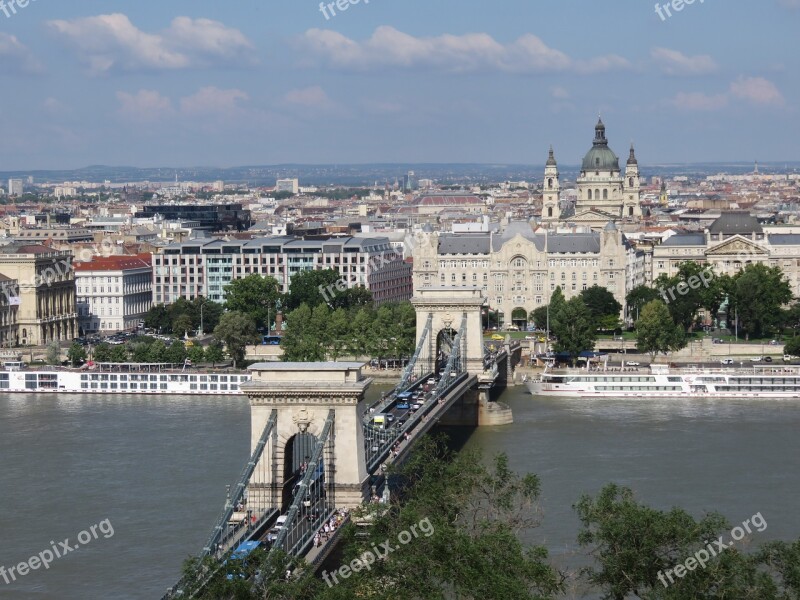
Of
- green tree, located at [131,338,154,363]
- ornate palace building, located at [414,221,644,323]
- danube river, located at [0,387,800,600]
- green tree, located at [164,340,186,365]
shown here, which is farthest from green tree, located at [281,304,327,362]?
ornate palace building, located at [414,221,644,323]

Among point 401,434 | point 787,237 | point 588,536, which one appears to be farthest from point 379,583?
point 787,237

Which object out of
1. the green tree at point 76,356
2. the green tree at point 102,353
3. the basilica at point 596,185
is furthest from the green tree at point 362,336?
the basilica at point 596,185

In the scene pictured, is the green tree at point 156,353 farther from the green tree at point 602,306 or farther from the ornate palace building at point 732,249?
the ornate palace building at point 732,249

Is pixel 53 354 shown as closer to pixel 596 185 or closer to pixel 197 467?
pixel 197 467

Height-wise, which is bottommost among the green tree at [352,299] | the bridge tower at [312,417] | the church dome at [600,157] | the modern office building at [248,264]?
the green tree at [352,299]

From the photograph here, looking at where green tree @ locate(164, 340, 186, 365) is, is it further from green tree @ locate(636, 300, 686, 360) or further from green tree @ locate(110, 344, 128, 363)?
green tree @ locate(636, 300, 686, 360)

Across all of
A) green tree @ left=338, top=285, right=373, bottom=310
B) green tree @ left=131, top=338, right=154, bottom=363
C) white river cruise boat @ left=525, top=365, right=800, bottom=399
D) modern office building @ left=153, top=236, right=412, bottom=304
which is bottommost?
white river cruise boat @ left=525, top=365, right=800, bottom=399

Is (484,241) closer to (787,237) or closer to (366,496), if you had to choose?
(787,237)
